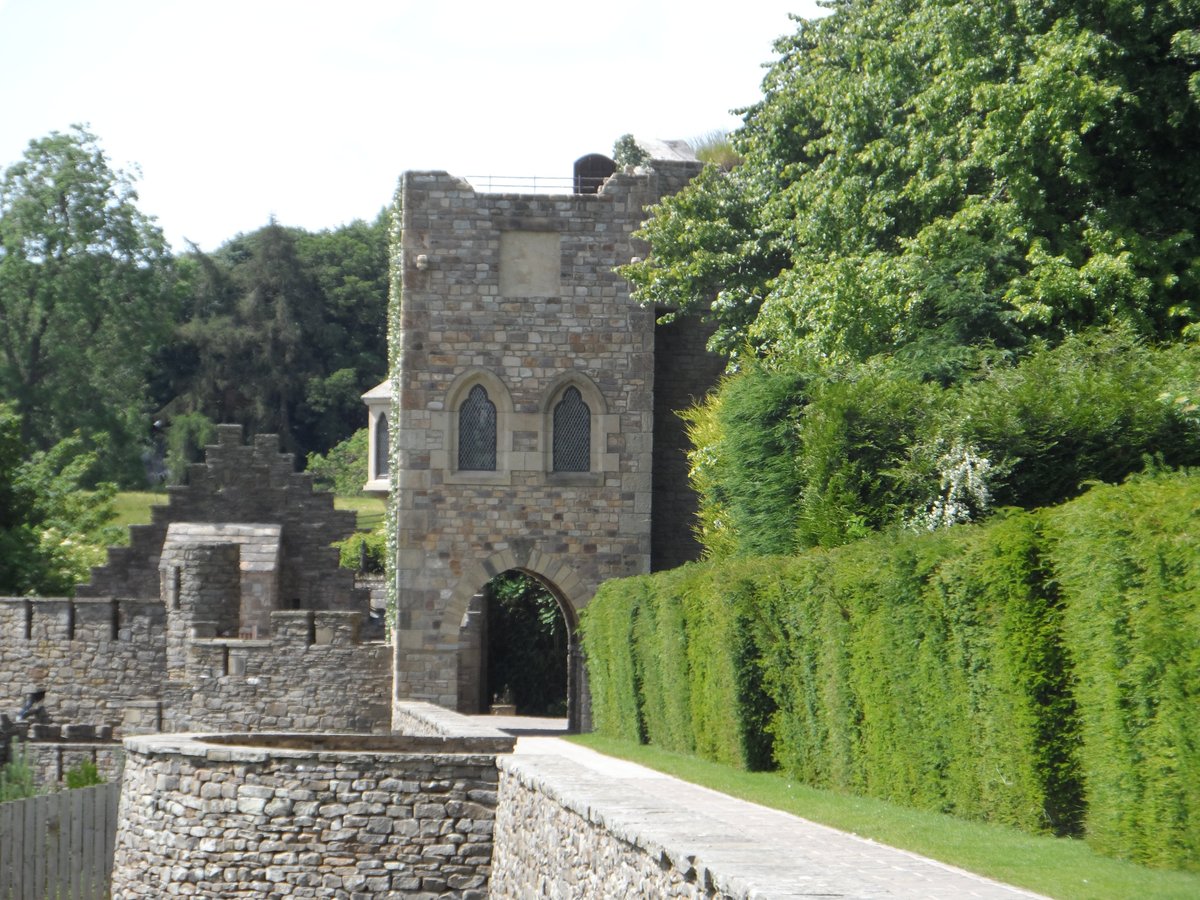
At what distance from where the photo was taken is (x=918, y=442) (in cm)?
1883

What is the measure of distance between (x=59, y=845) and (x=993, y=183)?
13066mm

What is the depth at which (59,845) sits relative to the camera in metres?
19.0

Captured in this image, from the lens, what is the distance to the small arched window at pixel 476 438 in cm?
2767

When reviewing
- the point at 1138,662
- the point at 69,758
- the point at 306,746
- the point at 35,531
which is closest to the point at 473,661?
the point at 35,531

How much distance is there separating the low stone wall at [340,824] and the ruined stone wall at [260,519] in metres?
17.5

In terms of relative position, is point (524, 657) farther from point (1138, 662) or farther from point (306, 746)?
point (1138, 662)

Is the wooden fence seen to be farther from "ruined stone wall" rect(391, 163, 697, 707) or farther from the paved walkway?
the paved walkway

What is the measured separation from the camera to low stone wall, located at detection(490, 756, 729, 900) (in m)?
8.00

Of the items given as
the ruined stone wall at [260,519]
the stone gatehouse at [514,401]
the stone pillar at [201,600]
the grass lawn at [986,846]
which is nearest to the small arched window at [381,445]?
the ruined stone wall at [260,519]

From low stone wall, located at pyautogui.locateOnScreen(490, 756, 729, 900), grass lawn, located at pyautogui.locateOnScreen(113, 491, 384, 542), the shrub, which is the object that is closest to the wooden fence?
low stone wall, located at pyautogui.locateOnScreen(490, 756, 729, 900)

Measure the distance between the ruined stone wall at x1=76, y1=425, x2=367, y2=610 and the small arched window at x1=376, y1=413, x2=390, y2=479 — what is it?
16.5 feet

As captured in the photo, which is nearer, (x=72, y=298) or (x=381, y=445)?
(x=381, y=445)

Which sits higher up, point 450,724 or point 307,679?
point 307,679

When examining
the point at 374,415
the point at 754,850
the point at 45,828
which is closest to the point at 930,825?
the point at 754,850
